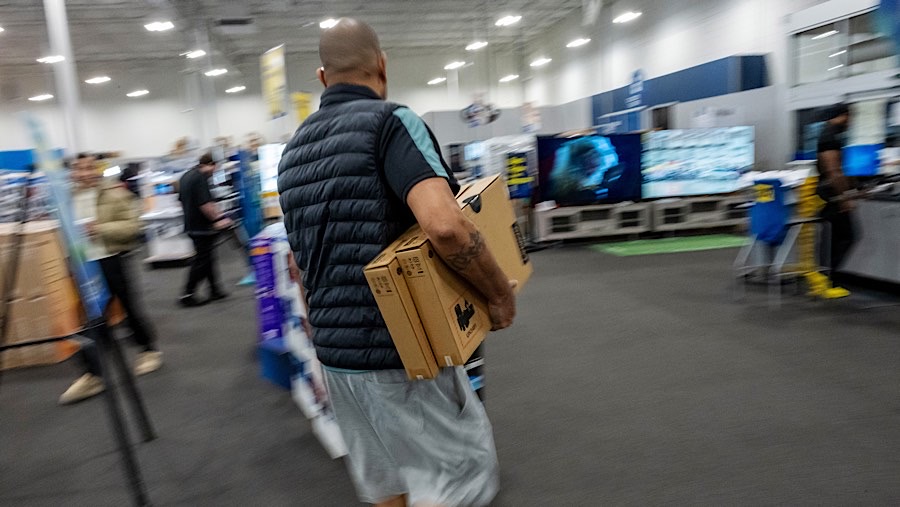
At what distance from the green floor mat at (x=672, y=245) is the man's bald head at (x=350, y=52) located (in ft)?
21.4

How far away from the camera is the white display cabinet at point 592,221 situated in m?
8.43

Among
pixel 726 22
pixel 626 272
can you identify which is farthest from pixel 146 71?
pixel 626 272

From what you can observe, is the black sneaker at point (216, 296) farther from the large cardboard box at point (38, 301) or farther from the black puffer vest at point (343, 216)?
the black puffer vest at point (343, 216)

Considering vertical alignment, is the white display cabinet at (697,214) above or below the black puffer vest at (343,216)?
below

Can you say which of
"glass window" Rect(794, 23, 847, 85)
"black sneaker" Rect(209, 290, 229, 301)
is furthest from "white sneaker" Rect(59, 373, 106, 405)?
"glass window" Rect(794, 23, 847, 85)

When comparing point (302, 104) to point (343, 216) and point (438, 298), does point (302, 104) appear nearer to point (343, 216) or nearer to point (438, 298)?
point (343, 216)

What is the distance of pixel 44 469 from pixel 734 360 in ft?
12.2

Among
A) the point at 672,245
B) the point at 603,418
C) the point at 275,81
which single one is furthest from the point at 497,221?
the point at 672,245

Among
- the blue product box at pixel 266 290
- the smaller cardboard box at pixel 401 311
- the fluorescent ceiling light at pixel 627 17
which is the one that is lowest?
the blue product box at pixel 266 290

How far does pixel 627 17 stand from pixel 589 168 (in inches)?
302

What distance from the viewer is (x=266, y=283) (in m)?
3.56

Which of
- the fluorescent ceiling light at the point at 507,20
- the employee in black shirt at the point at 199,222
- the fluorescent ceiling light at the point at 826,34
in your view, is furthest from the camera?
the fluorescent ceiling light at the point at 507,20

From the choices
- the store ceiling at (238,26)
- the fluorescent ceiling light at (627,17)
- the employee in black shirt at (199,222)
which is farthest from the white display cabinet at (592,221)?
the store ceiling at (238,26)

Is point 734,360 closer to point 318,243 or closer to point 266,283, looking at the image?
point 266,283
